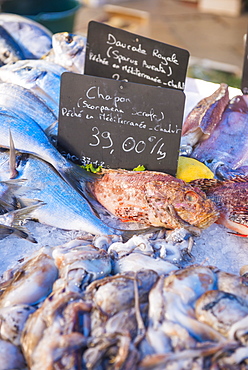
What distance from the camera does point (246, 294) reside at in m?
1.29

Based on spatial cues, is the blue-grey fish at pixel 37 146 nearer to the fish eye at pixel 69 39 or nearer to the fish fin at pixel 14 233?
the fish fin at pixel 14 233

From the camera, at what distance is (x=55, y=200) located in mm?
2047

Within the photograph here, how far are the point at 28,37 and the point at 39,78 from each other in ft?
4.16

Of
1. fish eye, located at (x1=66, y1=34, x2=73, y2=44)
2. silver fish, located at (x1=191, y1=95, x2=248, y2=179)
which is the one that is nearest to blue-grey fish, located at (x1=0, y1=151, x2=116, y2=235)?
silver fish, located at (x1=191, y1=95, x2=248, y2=179)

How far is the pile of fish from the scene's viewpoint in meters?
1.12

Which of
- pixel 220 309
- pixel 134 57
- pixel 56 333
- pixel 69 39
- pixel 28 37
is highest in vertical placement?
pixel 28 37

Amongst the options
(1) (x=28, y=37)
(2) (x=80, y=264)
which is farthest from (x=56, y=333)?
(1) (x=28, y=37)

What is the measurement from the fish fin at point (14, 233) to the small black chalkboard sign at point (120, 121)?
59cm

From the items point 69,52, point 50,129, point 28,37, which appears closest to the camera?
point 50,129

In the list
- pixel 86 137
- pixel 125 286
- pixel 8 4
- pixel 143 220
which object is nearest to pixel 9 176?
pixel 86 137

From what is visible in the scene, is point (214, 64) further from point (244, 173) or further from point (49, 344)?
point (49, 344)

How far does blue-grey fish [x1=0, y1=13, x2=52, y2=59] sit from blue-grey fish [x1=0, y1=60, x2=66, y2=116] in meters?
0.91

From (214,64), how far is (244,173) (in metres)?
4.96

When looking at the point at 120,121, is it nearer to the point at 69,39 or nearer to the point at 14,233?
the point at 14,233
